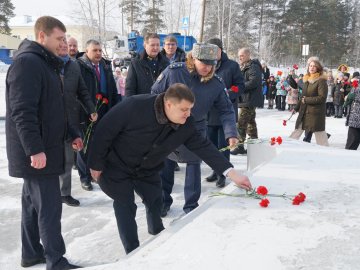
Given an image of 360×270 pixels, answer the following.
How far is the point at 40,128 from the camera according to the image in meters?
2.47

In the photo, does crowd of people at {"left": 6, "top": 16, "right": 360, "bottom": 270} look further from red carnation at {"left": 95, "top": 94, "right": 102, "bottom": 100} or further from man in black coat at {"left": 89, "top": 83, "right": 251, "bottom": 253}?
red carnation at {"left": 95, "top": 94, "right": 102, "bottom": 100}

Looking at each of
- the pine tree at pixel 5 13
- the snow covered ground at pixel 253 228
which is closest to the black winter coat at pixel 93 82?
the snow covered ground at pixel 253 228

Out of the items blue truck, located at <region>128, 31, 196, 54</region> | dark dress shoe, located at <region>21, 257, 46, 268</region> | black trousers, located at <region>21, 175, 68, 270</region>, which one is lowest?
dark dress shoe, located at <region>21, 257, 46, 268</region>

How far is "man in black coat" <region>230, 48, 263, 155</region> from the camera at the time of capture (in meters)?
6.23

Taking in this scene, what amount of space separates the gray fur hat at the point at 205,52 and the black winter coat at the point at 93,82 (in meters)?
1.52

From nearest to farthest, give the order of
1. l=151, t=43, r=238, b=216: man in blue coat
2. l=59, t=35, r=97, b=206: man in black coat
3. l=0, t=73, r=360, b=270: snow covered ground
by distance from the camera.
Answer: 1. l=0, t=73, r=360, b=270: snow covered ground
2. l=151, t=43, r=238, b=216: man in blue coat
3. l=59, t=35, r=97, b=206: man in black coat

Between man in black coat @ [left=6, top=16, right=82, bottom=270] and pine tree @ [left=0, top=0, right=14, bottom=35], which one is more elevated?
pine tree @ [left=0, top=0, right=14, bottom=35]

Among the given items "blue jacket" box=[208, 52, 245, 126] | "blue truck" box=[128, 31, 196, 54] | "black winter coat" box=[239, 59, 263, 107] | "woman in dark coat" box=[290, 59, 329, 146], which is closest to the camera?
"blue jacket" box=[208, 52, 245, 126]

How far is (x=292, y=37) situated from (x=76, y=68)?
4246 centimetres

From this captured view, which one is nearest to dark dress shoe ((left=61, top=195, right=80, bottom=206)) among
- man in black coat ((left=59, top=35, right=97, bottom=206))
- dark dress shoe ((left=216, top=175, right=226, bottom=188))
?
man in black coat ((left=59, top=35, right=97, bottom=206))

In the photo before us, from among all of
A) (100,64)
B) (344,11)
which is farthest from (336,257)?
(344,11)

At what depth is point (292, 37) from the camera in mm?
42969

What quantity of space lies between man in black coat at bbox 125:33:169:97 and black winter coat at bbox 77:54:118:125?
0.40m

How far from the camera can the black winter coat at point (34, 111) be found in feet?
7.61
